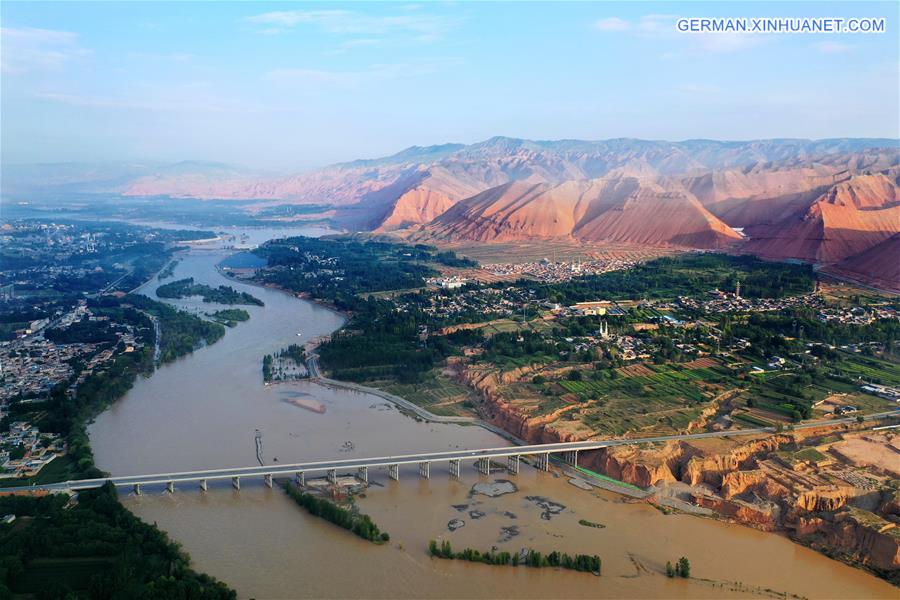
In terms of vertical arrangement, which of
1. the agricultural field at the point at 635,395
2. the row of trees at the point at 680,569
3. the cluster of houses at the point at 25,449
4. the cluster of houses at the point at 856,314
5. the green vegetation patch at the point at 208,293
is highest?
the green vegetation patch at the point at 208,293

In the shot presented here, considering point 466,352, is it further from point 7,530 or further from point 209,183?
point 209,183

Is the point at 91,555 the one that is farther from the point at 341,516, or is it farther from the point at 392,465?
the point at 392,465

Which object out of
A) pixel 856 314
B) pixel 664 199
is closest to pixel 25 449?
pixel 856 314

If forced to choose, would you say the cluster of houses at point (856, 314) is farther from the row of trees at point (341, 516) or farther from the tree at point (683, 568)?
the row of trees at point (341, 516)

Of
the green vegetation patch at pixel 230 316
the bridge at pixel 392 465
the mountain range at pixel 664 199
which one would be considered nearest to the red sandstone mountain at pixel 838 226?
the mountain range at pixel 664 199

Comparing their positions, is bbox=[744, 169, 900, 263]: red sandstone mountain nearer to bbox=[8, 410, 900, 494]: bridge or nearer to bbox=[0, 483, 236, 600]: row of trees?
bbox=[8, 410, 900, 494]: bridge

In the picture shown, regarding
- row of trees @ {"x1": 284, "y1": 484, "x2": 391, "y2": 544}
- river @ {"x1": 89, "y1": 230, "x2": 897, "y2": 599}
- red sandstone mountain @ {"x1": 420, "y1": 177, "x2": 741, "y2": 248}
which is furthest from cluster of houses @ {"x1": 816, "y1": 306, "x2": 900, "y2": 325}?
row of trees @ {"x1": 284, "y1": 484, "x2": 391, "y2": 544}

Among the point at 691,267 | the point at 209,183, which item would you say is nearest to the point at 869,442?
the point at 691,267
